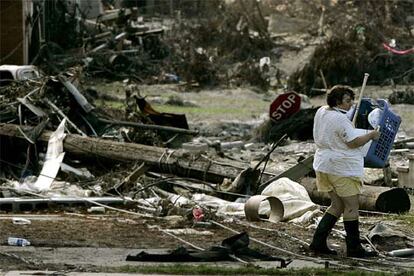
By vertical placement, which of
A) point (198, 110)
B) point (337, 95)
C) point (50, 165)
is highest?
point (337, 95)

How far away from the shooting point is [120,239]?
11750 mm

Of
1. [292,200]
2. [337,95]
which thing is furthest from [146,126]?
[337,95]

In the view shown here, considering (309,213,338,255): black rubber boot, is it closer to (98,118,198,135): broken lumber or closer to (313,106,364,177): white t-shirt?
(313,106,364,177): white t-shirt

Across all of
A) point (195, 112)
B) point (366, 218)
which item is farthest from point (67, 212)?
point (195, 112)

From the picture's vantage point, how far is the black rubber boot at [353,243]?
10789 mm

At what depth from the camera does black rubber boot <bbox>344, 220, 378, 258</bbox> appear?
1079cm

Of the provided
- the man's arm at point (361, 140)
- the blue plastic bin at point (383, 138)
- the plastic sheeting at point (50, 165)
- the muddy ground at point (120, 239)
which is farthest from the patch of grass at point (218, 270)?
the plastic sheeting at point (50, 165)

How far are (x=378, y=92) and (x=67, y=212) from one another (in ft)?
51.6

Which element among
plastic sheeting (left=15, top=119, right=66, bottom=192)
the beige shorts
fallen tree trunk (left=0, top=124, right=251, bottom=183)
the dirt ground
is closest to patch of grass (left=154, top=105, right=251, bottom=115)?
plastic sheeting (left=15, top=119, right=66, bottom=192)

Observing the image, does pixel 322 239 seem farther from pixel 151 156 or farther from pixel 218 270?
pixel 151 156

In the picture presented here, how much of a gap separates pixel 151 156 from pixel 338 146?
20.8ft

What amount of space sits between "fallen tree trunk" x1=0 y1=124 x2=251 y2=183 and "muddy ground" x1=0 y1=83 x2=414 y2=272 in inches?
92.9

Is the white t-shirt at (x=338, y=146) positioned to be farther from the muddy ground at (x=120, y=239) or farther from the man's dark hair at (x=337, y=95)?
the muddy ground at (x=120, y=239)

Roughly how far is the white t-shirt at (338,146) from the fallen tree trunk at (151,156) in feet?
15.2
